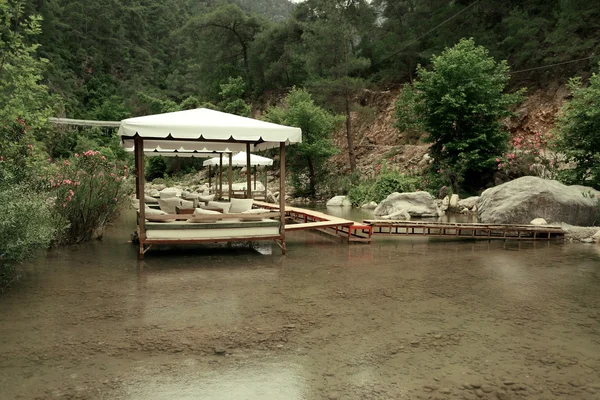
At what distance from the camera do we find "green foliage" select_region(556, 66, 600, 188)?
13391 millimetres

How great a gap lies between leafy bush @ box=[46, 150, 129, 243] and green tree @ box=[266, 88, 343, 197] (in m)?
14.4

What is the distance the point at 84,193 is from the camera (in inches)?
356

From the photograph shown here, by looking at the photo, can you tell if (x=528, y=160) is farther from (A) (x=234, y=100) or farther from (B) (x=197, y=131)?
(A) (x=234, y=100)

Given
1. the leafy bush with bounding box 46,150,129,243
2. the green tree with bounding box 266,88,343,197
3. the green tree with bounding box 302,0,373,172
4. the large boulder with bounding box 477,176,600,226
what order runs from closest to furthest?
the leafy bush with bounding box 46,150,129,243 < the large boulder with bounding box 477,176,600,226 < the green tree with bounding box 266,88,343,197 < the green tree with bounding box 302,0,373,172

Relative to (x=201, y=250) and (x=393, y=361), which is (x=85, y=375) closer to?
(x=393, y=361)

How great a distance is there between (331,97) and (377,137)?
6.49 metres

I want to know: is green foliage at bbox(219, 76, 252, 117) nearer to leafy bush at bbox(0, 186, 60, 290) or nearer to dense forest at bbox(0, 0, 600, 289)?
dense forest at bbox(0, 0, 600, 289)

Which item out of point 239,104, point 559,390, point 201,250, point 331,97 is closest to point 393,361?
point 559,390

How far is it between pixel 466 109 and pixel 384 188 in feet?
16.2

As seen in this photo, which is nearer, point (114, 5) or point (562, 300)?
point (562, 300)

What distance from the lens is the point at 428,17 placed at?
3138 centimetres

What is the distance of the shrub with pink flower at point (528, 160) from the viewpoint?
1731cm

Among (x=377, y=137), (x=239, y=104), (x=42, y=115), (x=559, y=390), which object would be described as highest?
(x=239, y=104)

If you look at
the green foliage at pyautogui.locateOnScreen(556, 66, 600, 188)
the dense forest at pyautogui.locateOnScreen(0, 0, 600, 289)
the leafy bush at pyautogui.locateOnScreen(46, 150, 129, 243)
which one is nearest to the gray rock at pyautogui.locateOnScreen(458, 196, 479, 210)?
the dense forest at pyautogui.locateOnScreen(0, 0, 600, 289)
